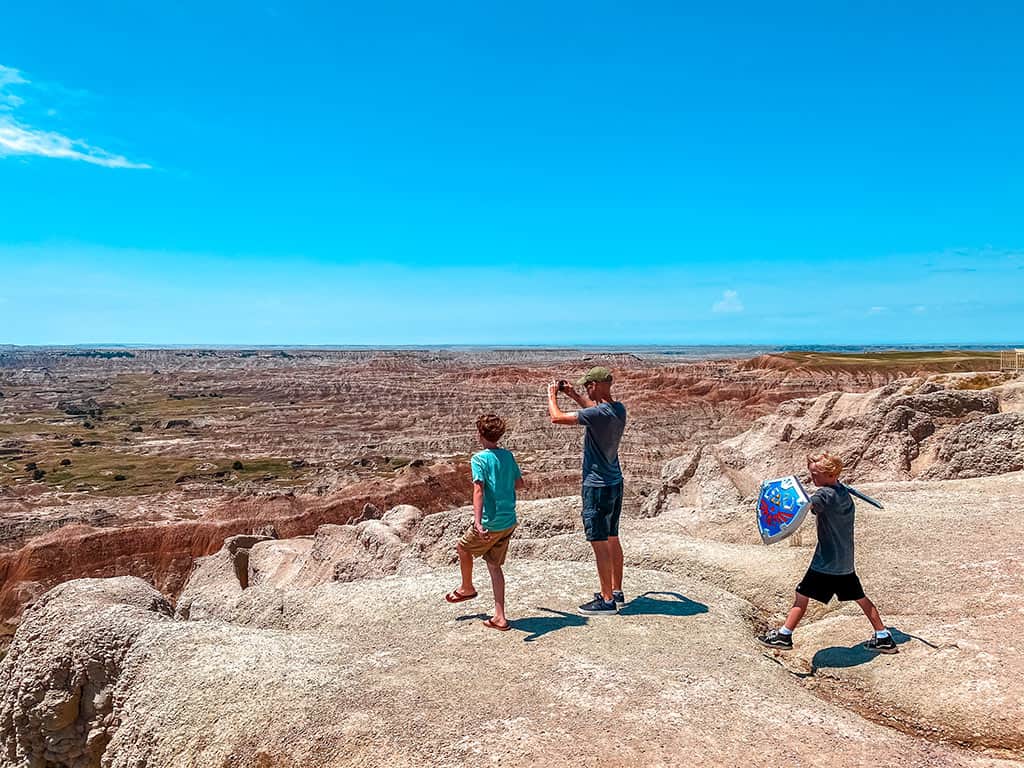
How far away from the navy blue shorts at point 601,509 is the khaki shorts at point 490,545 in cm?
80

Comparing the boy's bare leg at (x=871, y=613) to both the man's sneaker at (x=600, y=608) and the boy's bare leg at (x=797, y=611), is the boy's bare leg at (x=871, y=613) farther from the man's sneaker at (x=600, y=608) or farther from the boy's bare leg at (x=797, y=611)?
the man's sneaker at (x=600, y=608)

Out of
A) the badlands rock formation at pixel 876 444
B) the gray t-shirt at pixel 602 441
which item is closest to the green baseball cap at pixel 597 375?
the gray t-shirt at pixel 602 441

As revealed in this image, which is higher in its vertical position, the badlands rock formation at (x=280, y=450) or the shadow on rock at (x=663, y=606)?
the shadow on rock at (x=663, y=606)

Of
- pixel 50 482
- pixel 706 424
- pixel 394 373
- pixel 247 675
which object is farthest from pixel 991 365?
pixel 394 373

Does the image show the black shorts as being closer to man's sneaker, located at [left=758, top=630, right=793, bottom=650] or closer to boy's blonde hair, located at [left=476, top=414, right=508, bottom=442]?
man's sneaker, located at [left=758, top=630, right=793, bottom=650]

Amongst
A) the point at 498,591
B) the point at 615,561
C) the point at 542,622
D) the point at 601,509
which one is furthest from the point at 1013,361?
the point at 498,591

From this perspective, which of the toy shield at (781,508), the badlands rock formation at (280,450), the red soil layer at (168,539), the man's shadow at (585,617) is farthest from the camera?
the badlands rock formation at (280,450)

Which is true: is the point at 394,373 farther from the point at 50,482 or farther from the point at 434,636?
the point at 434,636

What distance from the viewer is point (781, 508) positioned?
631cm

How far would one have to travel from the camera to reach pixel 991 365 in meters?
52.5

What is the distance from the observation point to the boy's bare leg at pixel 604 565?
714 cm

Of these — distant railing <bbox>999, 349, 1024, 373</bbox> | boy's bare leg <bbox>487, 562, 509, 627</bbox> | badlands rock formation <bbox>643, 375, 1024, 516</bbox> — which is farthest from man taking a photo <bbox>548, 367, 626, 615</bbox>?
distant railing <bbox>999, 349, 1024, 373</bbox>

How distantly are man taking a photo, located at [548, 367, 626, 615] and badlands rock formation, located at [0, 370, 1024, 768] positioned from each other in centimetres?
91

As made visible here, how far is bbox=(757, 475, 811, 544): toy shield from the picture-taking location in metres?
6.16
